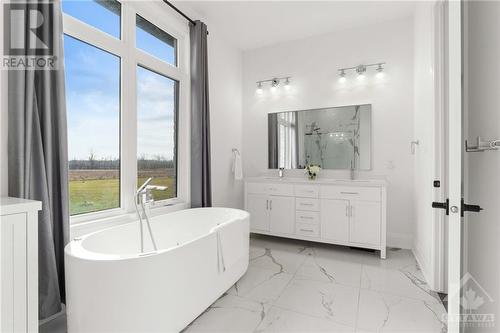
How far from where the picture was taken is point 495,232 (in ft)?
4.17

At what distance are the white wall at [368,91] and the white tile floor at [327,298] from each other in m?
0.93

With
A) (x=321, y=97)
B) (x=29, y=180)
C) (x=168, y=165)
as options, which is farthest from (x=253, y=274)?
(x=321, y=97)

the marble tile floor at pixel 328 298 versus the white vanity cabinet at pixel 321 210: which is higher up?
the white vanity cabinet at pixel 321 210

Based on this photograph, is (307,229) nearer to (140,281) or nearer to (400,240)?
(400,240)

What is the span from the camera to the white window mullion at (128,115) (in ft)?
8.13

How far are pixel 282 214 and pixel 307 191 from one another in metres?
0.47

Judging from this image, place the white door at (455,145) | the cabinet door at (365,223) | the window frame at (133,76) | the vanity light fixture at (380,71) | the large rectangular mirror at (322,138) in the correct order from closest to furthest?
the white door at (455,145)
the window frame at (133,76)
the cabinet door at (365,223)
the vanity light fixture at (380,71)
the large rectangular mirror at (322,138)

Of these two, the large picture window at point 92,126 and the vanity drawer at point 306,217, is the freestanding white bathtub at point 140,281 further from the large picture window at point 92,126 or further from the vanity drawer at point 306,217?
the vanity drawer at point 306,217

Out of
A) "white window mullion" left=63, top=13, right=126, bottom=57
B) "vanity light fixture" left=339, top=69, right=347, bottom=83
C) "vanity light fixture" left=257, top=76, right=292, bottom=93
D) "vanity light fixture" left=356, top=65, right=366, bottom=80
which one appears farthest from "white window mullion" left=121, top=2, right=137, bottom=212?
"vanity light fixture" left=356, top=65, right=366, bottom=80

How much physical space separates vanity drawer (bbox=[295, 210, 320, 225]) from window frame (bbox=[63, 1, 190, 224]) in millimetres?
1426

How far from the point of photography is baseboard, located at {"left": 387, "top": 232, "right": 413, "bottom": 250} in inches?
129

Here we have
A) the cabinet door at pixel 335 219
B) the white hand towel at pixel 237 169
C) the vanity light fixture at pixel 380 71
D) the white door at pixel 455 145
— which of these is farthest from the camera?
the white hand towel at pixel 237 169

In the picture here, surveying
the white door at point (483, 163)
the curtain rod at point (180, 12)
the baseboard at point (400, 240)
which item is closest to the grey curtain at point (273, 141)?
the curtain rod at point (180, 12)

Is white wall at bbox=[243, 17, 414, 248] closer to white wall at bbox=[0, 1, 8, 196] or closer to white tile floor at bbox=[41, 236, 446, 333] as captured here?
white tile floor at bbox=[41, 236, 446, 333]
